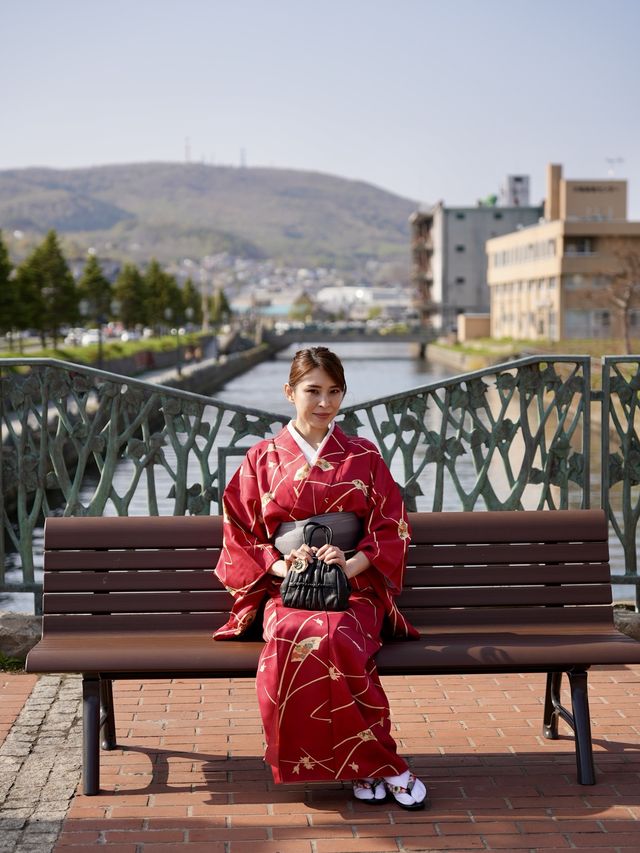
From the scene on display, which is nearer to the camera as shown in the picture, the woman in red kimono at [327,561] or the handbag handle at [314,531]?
the woman in red kimono at [327,561]

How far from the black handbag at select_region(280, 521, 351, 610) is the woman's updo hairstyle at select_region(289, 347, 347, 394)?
2.22 feet

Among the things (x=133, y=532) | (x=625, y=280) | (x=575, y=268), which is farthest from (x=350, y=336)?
(x=133, y=532)

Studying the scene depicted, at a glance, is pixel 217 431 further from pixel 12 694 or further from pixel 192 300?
pixel 192 300

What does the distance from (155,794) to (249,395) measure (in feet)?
159

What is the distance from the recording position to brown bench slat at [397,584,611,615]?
451 centimetres

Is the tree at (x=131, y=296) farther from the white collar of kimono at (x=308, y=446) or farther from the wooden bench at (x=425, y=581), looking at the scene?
the white collar of kimono at (x=308, y=446)

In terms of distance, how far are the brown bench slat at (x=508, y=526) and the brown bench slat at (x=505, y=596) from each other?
188mm

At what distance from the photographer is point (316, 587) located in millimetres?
3951

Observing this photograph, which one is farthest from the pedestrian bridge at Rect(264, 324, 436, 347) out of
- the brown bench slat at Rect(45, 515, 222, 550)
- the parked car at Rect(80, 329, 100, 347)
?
the brown bench slat at Rect(45, 515, 222, 550)

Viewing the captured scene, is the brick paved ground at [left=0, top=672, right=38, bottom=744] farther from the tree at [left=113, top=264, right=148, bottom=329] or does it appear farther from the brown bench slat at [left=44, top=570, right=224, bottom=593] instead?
the tree at [left=113, top=264, right=148, bottom=329]

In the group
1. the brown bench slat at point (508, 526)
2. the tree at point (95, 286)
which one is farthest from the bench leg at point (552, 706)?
the tree at point (95, 286)

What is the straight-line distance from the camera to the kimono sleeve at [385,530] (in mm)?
4169

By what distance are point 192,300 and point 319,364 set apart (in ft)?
365

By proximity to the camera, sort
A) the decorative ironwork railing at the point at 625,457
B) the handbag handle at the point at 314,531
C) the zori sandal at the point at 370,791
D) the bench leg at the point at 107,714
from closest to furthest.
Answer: the zori sandal at the point at 370,791
the handbag handle at the point at 314,531
the bench leg at the point at 107,714
the decorative ironwork railing at the point at 625,457
